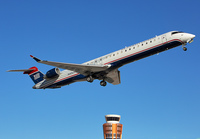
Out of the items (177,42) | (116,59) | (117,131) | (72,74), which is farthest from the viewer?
(117,131)

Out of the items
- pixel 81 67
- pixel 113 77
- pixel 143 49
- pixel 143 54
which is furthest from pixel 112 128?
pixel 143 49

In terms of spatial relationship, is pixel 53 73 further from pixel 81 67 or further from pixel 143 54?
pixel 143 54

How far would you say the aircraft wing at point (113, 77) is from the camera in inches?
1399

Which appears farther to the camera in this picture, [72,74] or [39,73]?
[39,73]

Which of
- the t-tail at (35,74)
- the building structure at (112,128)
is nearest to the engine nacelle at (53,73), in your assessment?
the t-tail at (35,74)

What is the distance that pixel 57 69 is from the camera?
35.4 m

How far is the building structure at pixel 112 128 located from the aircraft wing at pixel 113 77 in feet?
175

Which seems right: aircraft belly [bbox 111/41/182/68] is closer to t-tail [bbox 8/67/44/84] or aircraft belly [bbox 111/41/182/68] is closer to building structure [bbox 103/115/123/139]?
t-tail [bbox 8/67/44/84]

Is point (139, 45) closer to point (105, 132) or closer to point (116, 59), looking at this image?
point (116, 59)

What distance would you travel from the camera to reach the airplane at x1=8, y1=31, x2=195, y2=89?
96.5ft

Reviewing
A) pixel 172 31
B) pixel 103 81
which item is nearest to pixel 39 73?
pixel 103 81

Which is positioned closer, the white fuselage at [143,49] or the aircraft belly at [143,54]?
the white fuselage at [143,49]

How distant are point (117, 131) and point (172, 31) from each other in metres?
63.7

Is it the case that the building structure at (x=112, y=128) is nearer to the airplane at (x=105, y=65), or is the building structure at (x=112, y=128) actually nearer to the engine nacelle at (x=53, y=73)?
the airplane at (x=105, y=65)
